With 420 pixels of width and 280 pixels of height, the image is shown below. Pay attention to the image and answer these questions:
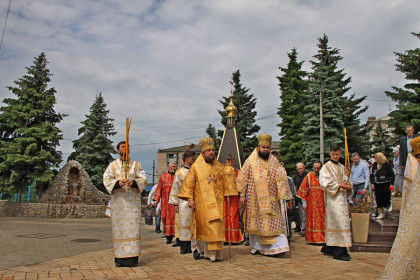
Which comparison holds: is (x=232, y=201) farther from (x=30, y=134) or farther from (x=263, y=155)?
(x=30, y=134)

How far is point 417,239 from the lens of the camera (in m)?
2.44

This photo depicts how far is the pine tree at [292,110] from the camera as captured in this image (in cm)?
3086

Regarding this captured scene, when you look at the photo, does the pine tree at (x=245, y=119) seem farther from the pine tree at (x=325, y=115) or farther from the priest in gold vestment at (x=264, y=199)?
the priest in gold vestment at (x=264, y=199)

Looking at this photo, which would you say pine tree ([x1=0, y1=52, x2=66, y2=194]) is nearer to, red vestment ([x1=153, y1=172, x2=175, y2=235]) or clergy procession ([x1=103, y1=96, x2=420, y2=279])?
red vestment ([x1=153, y1=172, x2=175, y2=235])

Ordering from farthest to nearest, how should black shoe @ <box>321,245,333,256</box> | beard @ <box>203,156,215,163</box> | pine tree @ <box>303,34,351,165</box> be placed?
pine tree @ <box>303,34,351,165</box> → black shoe @ <box>321,245,333,256</box> → beard @ <box>203,156,215,163</box>

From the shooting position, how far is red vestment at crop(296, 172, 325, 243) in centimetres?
888

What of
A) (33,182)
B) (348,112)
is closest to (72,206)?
(33,182)

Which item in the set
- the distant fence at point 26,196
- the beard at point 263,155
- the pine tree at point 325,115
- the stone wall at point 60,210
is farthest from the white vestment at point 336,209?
the distant fence at point 26,196

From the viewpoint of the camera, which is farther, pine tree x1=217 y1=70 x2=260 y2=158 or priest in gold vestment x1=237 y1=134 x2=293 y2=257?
pine tree x1=217 y1=70 x2=260 y2=158

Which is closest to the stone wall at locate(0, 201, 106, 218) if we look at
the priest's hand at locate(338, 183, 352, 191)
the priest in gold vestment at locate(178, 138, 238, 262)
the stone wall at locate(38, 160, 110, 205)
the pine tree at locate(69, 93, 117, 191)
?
the stone wall at locate(38, 160, 110, 205)

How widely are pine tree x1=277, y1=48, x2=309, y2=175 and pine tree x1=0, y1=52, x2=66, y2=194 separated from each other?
18590mm

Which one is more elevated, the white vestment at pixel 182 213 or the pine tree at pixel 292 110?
the pine tree at pixel 292 110

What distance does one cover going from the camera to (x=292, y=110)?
32.3 m

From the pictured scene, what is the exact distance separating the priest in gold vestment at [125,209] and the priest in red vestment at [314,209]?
471 centimetres
